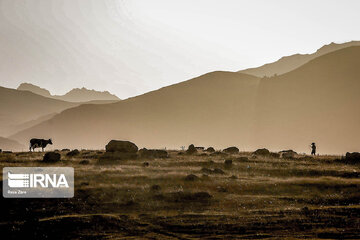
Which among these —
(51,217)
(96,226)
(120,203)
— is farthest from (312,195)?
(51,217)

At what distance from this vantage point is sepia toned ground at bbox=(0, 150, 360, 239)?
26.5m

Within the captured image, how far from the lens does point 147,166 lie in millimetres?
49625

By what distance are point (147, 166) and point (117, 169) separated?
4.93 meters

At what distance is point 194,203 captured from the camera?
3422cm

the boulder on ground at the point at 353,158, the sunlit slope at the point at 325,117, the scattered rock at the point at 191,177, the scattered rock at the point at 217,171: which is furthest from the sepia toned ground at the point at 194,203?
the sunlit slope at the point at 325,117

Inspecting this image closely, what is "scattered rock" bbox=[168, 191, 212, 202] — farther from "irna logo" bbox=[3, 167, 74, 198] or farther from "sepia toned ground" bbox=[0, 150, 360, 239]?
"irna logo" bbox=[3, 167, 74, 198]

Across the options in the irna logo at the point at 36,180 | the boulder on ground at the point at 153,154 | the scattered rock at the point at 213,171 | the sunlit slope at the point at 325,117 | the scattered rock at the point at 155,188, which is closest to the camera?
the irna logo at the point at 36,180

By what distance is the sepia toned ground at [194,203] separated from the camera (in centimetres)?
2647

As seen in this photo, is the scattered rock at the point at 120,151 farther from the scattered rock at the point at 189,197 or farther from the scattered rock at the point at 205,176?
the scattered rock at the point at 189,197

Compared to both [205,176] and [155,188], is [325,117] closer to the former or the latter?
[205,176]

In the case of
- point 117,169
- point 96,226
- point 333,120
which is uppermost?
point 333,120

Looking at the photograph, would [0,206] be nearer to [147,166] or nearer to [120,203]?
[120,203]

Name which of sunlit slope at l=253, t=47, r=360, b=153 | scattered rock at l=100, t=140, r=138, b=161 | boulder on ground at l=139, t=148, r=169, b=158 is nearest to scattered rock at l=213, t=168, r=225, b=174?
boulder on ground at l=139, t=148, r=169, b=158

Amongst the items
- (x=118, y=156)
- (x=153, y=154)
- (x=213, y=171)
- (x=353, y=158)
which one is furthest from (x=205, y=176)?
(x=353, y=158)
